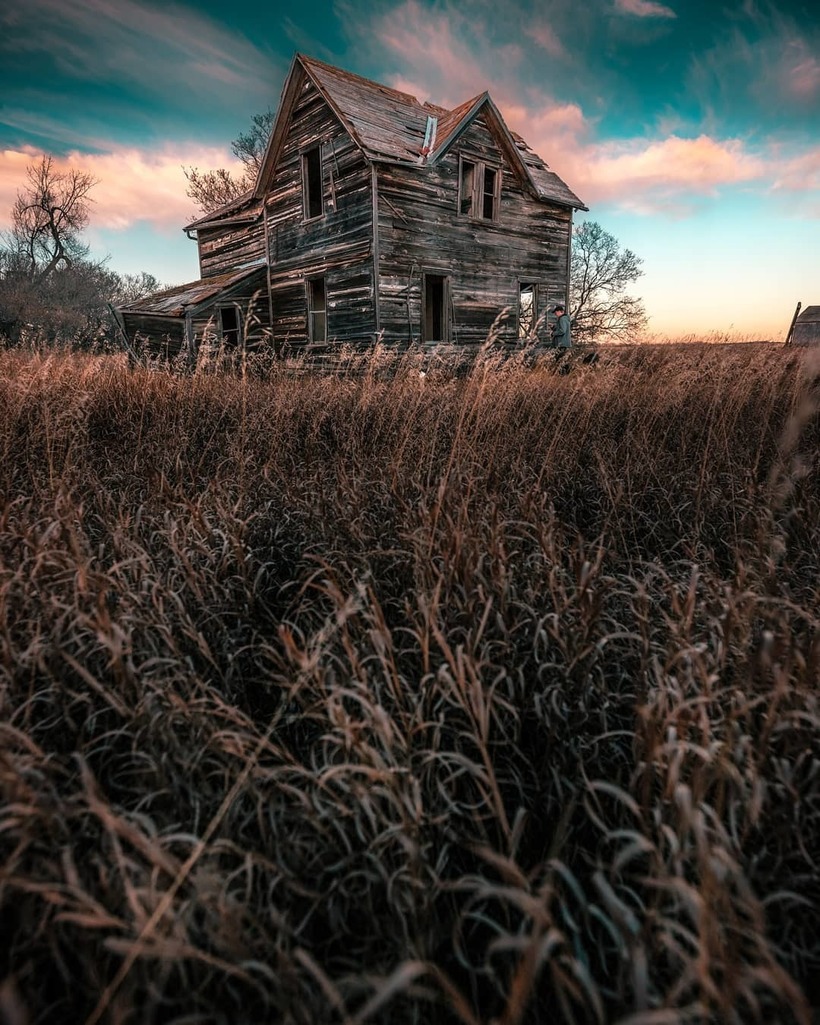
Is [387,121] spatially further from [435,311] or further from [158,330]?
[158,330]

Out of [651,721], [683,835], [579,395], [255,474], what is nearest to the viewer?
[683,835]

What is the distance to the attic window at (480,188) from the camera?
40.1ft

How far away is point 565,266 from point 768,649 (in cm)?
1570

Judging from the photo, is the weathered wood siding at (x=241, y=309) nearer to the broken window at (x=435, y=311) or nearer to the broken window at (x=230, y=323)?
the broken window at (x=230, y=323)

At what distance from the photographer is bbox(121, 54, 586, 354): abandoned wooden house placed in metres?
11.0

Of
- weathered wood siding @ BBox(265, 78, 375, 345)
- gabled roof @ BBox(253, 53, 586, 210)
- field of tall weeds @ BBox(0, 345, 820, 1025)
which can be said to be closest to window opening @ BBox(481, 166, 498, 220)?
gabled roof @ BBox(253, 53, 586, 210)

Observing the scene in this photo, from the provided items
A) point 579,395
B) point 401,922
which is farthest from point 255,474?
point 579,395

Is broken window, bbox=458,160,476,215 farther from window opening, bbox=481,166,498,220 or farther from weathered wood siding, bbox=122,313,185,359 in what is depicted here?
weathered wood siding, bbox=122,313,185,359

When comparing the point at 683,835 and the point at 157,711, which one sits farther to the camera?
the point at 157,711

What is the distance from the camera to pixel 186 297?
1308 centimetres

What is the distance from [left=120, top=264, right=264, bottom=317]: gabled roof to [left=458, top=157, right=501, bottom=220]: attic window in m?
5.73

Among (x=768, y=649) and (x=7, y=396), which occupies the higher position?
(x=7, y=396)

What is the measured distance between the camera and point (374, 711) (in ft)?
3.81

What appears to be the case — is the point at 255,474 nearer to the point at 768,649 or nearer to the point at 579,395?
the point at 768,649
